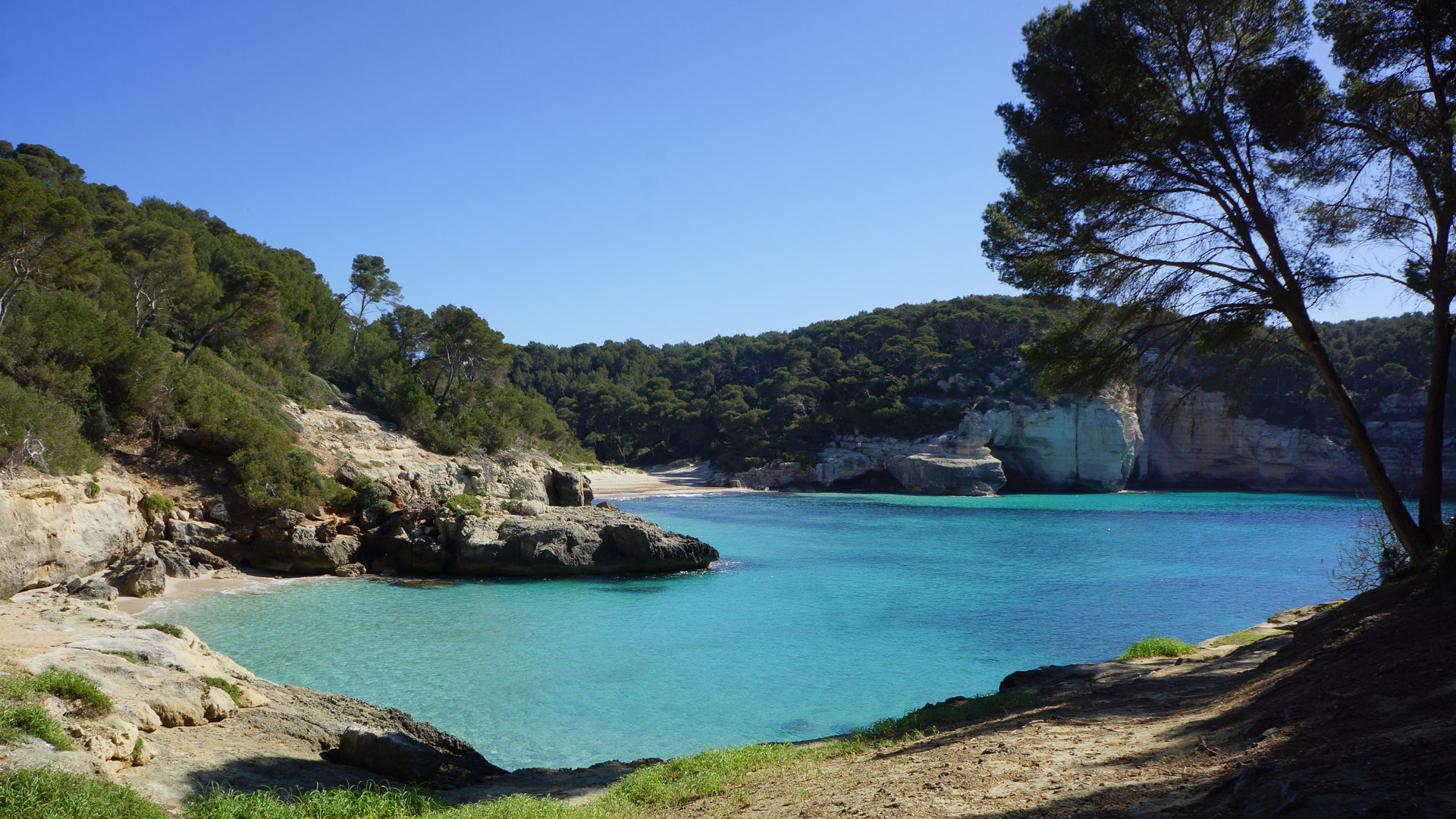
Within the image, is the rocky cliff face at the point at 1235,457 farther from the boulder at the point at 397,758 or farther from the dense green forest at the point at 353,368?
the boulder at the point at 397,758

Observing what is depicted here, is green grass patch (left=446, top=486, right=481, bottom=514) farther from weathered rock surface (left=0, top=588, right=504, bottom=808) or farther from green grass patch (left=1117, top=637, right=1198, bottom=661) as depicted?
green grass patch (left=1117, top=637, right=1198, bottom=661)

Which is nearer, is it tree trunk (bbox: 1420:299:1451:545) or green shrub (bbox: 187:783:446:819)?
green shrub (bbox: 187:783:446:819)

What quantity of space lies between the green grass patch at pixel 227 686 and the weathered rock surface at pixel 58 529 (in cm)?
798

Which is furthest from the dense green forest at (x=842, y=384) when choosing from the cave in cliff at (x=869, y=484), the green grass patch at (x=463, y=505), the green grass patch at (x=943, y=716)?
the green grass patch at (x=943, y=716)

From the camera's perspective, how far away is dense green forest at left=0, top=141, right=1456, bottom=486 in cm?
1783

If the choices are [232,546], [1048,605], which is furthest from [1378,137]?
[232,546]

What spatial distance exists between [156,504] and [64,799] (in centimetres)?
1665

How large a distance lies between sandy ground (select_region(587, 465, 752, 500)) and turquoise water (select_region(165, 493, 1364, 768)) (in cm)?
2420

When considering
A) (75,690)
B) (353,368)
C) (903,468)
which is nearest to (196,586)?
(75,690)

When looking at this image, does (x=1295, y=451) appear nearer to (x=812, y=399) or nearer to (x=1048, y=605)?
(x=812, y=399)

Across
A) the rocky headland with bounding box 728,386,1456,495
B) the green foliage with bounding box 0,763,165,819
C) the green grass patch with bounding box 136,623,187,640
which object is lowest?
the green grass patch with bounding box 136,623,187,640

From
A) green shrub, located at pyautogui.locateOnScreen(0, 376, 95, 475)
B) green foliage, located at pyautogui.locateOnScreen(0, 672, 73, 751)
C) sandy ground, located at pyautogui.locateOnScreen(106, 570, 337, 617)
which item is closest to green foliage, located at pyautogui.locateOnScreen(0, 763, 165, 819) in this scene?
green foliage, located at pyautogui.locateOnScreen(0, 672, 73, 751)

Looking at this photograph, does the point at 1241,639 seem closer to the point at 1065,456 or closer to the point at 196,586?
the point at 196,586

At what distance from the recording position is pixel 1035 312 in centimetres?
6706
